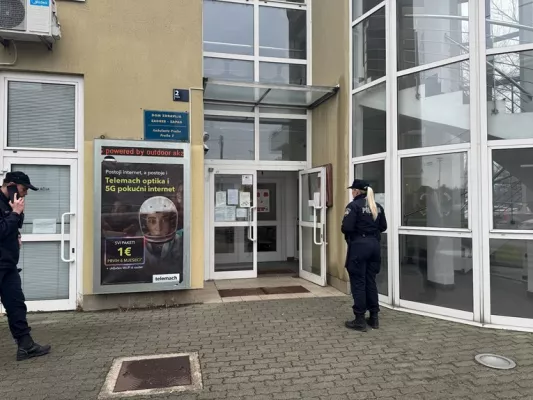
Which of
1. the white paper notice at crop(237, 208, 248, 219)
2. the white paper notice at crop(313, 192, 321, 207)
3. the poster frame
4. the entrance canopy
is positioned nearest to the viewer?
the poster frame

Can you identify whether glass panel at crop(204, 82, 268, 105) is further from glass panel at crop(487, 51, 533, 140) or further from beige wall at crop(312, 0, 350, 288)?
glass panel at crop(487, 51, 533, 140)

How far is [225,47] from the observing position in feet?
Result: 24.8

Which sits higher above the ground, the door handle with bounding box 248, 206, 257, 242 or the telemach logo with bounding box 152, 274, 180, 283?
the door handle with bounding box 248, 206, 257, 242

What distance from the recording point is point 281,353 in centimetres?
407

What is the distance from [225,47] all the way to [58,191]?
13.1 feet

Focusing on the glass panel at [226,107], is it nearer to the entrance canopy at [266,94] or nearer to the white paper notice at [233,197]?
the entrance canopy at [266,94]

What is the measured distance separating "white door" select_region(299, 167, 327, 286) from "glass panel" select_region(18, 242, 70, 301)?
13.0ft

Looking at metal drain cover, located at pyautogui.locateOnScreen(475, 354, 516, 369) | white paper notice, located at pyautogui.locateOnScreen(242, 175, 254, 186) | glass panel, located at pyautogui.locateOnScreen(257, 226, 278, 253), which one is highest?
white paper notice, located at pyautogui.locateOnScreen(242, 175, 254, 186)

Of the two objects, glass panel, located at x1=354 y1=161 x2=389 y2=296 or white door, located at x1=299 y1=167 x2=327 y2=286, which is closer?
glass panel, located at x1=354 y1=161 x2=389 y2=296

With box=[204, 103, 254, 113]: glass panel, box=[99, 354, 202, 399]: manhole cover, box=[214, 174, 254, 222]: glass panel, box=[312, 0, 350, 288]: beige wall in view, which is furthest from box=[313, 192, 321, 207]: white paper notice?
box=[99, 354, 202, 399]: manhole cover

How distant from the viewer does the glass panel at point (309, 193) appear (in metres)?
7.20

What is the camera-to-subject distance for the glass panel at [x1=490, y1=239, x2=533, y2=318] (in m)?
4.63

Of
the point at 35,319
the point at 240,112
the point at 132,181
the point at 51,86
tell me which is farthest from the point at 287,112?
the point at 35,319

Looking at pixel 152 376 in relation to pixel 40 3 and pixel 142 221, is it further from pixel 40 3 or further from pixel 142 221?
pixel 40 3
